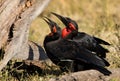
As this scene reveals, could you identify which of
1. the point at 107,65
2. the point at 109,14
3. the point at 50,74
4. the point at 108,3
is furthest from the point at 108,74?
the point at 108,3

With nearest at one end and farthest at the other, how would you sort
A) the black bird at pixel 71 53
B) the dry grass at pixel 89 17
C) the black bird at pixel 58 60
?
1. the black bird at pixel 71 53
2. the black bird at pixel 58 60
3. the dry grass at pixel 89 17

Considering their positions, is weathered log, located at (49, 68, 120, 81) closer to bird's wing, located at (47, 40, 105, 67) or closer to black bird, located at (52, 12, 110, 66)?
bird's wing, located at (47, 40, 105, 67)

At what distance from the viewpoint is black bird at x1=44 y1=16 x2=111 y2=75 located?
23.8ft

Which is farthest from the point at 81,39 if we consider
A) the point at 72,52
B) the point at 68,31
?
the point at 72,52

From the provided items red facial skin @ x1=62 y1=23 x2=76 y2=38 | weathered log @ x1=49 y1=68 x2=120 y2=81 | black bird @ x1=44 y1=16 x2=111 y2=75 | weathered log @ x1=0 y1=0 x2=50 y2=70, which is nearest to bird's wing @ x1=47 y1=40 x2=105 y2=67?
black bird @ x1=44 y1=16 x2=111 y2=75

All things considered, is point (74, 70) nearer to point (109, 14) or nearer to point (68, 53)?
point (68, 53)

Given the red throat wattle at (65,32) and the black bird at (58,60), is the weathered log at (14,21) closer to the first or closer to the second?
the black bird at (58,60)

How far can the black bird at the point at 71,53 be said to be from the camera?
285 inches

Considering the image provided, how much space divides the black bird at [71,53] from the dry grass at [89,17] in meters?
1.62

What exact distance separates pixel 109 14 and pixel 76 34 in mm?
4427

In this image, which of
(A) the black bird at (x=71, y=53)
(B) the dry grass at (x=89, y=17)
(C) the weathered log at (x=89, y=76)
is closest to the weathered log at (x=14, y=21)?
(A) the black bird at (x=71, y=53)

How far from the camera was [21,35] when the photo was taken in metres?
7.16

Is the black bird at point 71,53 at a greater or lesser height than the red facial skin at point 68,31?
lesser

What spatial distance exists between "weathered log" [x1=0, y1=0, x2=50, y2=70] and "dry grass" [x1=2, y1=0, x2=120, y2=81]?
218 cm
